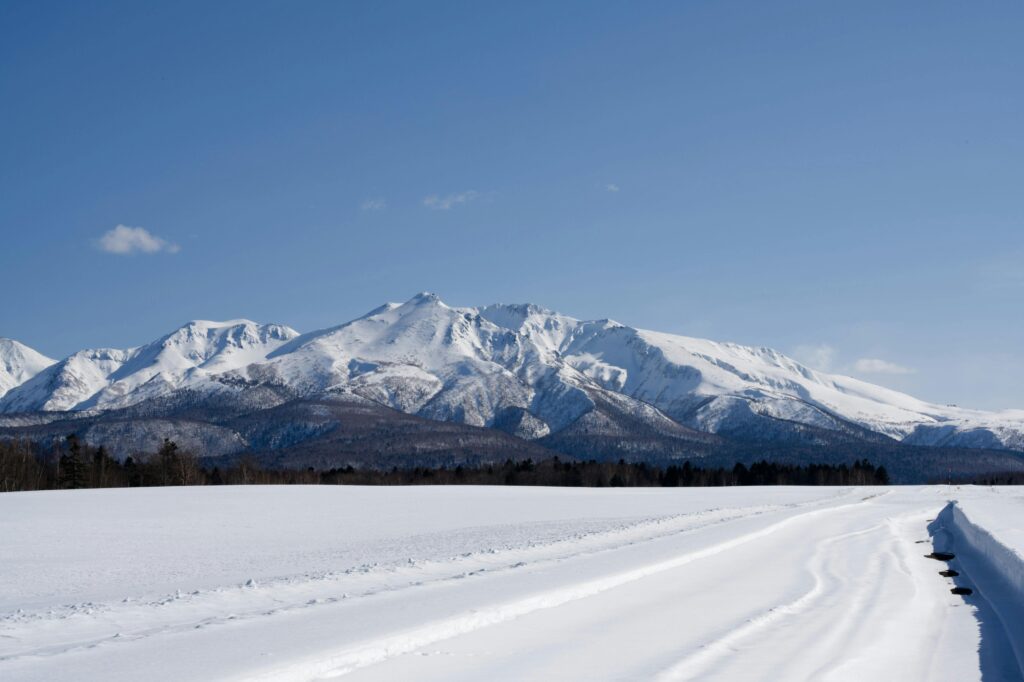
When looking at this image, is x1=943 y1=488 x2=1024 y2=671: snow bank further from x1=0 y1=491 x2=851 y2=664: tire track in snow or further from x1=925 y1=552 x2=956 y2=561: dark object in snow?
x1=0 y1=491 x2=851 y2=664: tire track in snow

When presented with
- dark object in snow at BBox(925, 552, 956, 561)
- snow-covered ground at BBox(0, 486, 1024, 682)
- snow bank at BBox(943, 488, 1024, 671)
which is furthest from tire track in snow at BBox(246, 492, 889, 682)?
dark object in snow at BBox(925, 552, 956, 561)

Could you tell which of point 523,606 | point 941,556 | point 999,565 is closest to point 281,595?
point 523,606

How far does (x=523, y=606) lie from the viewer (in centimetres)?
1570

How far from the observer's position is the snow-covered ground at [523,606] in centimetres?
1141

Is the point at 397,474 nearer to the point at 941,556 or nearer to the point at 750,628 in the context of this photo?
the point at 941,556

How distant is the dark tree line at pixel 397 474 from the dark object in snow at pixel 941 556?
10446 cm

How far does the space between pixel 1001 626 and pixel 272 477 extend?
149 meters

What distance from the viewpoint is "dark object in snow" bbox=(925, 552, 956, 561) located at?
25953 millimetres

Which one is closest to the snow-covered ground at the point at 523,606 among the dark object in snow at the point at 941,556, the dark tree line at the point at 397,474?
the dark object in snow at the point at 941,556

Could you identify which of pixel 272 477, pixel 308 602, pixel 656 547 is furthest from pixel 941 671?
pixel 272 477

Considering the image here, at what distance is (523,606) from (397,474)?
173m

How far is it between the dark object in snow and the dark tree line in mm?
104461

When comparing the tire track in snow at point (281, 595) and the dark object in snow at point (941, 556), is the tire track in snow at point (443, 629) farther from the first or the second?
the dark object in snow at point (941, 556)

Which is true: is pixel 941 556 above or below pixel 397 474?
above
